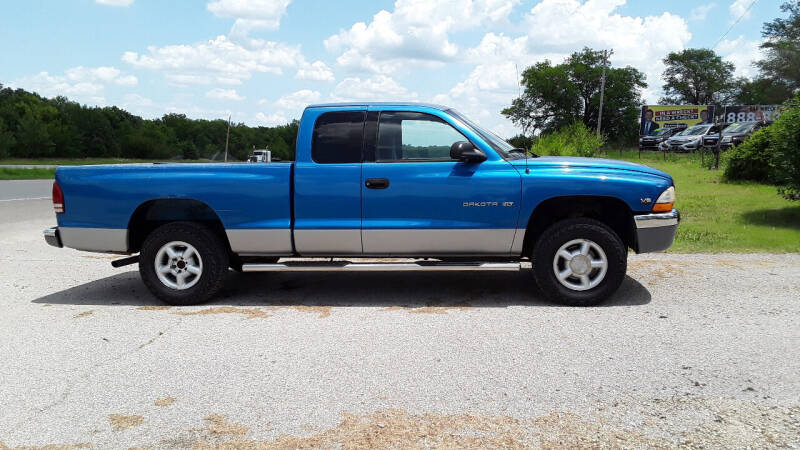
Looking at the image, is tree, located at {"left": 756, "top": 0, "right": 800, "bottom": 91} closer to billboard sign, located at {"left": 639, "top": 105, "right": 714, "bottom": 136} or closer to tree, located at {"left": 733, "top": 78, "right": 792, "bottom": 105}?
tree, located at {"left": 733, "top": 78, "right": 792, "bottom": 105}

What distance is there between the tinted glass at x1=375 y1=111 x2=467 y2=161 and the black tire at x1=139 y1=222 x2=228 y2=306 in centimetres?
180

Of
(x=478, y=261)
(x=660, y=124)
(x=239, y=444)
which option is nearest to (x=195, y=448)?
(x=239, y=444)

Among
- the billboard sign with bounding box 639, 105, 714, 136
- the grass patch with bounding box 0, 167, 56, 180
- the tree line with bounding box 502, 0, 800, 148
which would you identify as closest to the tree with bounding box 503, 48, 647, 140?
the tree line with bounding box 502, 0, 800, 148

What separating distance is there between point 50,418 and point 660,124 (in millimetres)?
52543

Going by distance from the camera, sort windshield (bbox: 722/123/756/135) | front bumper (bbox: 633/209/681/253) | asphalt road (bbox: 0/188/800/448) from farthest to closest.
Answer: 1. windshield (bbox: 722/123/756/135)
2. front bumper (bbox: 633/209/681/253)
3. asphalt road (bbox: 0/188/800/448)

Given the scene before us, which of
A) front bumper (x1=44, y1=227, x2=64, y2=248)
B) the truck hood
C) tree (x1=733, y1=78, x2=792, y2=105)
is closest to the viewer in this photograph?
the truck hood

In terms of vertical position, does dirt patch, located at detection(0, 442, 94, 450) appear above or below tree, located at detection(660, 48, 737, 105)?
below

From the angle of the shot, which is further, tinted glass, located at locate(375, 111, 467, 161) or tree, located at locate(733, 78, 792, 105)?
tree, located at locate(733, 78, 792, 105)

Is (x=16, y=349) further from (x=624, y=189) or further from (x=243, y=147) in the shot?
(x=243, y=147)

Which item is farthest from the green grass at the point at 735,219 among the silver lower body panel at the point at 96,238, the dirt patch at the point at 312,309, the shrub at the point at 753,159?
the silver lower body panel at the point at 96,238

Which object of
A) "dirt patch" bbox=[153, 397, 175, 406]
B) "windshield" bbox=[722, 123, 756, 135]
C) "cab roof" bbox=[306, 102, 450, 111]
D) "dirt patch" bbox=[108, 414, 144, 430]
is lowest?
"dirt patch" bbox=[108, 414, 144, 430]

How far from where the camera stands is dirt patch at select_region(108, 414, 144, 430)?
3295 mm

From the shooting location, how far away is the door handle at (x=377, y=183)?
569 cm

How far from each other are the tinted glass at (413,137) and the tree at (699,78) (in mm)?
87064
